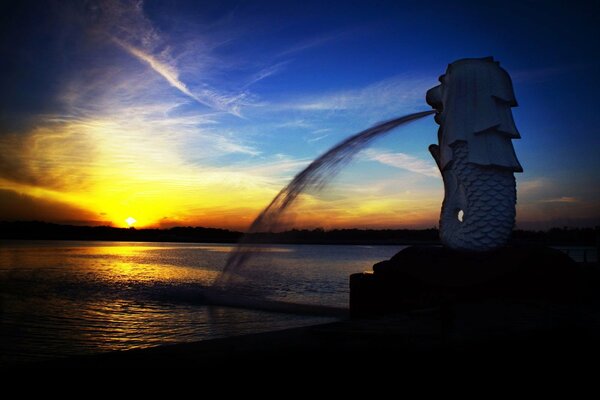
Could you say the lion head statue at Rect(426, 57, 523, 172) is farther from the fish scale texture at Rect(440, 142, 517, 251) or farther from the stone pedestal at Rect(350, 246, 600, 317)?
the stone pedestal at Rect(350, 246, 600, 317)

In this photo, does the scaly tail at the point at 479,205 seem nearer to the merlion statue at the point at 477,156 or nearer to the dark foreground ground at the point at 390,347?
the merlion statue at the point at 477,156

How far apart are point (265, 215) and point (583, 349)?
31.6 feet

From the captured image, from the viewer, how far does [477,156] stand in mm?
10656

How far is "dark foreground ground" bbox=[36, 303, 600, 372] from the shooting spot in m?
3.92

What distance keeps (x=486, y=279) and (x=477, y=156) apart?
2.74 meters

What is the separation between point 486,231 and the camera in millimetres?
10500

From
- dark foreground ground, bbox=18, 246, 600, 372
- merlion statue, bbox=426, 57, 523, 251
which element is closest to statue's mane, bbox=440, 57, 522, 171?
merlion statue, bbox=426, 57, 523, 251

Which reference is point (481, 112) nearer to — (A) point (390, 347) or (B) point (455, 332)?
(B) point (455, 332)

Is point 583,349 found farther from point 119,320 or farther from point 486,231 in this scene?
point 119,320

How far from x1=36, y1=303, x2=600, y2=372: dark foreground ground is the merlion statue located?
4.24 meters

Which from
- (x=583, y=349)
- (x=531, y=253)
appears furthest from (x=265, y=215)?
(x=583, y=349)

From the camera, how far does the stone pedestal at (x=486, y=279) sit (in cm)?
983

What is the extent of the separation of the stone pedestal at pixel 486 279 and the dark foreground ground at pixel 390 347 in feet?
11.0

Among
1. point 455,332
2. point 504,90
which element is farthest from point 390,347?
point 504,90
